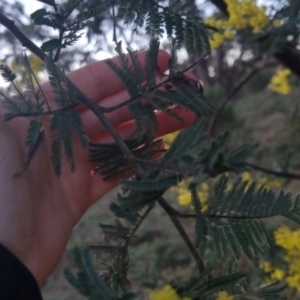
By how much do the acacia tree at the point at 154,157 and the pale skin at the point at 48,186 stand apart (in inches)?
3.6

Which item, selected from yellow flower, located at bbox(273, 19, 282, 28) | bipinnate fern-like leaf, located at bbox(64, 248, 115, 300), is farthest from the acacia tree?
yellow flower, located at bbox(273, 19, 282, 28)

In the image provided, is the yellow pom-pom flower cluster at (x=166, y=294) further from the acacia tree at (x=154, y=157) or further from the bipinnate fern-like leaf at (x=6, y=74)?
the bipinnate fern-like leaf at (x=6, y=74)

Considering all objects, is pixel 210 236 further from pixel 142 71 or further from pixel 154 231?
pixel 154 231

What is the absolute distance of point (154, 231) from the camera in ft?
9.66

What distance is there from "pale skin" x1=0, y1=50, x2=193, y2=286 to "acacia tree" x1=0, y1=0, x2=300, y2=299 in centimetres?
9

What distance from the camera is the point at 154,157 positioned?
0.52 meters

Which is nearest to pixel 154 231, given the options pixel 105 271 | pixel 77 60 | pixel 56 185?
pixel 77 60

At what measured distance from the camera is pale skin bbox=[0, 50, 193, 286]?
622 millimetres

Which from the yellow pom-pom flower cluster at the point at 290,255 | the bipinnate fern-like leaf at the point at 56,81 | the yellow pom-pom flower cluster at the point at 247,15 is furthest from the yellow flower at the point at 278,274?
the bipinnate fern-like leaf at the point at 56,81

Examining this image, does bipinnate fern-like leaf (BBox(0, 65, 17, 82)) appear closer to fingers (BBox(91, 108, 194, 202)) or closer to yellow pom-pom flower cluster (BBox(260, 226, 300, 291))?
fingers (BBox(91, 108, 194, 202))

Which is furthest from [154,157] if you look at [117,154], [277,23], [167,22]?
[277,23]

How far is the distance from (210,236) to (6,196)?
0.31 metres

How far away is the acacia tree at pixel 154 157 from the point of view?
0.36 m

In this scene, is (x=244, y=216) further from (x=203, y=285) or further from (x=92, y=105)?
(x=92, y=105)
